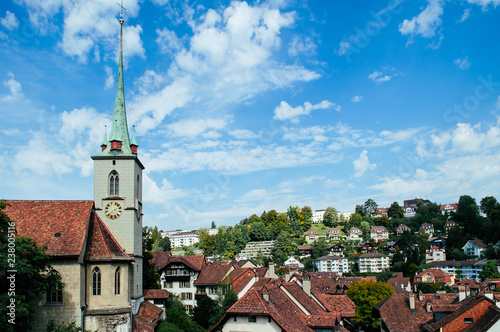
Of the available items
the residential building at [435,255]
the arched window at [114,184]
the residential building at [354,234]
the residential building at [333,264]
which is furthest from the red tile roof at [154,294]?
the residential building at [354,234]

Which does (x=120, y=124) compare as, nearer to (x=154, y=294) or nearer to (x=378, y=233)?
(x=154, y=294)

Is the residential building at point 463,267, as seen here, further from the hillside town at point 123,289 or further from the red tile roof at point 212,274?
the red tile roof at point 212,274

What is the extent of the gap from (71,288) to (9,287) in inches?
250

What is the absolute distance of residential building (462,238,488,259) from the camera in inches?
5372

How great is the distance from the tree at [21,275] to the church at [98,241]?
2476mm

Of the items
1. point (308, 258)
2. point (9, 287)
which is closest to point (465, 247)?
point (308, 258)

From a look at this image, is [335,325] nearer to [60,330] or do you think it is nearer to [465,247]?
[60,330]

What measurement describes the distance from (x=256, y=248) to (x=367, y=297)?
116 m

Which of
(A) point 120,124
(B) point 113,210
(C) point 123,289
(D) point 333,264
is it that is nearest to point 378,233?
(D) point 333,264

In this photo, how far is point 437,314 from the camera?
39719mm

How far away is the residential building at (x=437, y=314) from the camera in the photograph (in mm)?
31467

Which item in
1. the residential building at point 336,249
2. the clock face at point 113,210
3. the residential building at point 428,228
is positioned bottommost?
the residential building at point 336,249

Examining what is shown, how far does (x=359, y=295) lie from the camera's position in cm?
5844

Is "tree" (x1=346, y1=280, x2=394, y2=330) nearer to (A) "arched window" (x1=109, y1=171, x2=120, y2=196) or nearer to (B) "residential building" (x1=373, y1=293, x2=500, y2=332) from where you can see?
(B) "residential building" (x1=373, y1=293, x2=500, y2=332)
